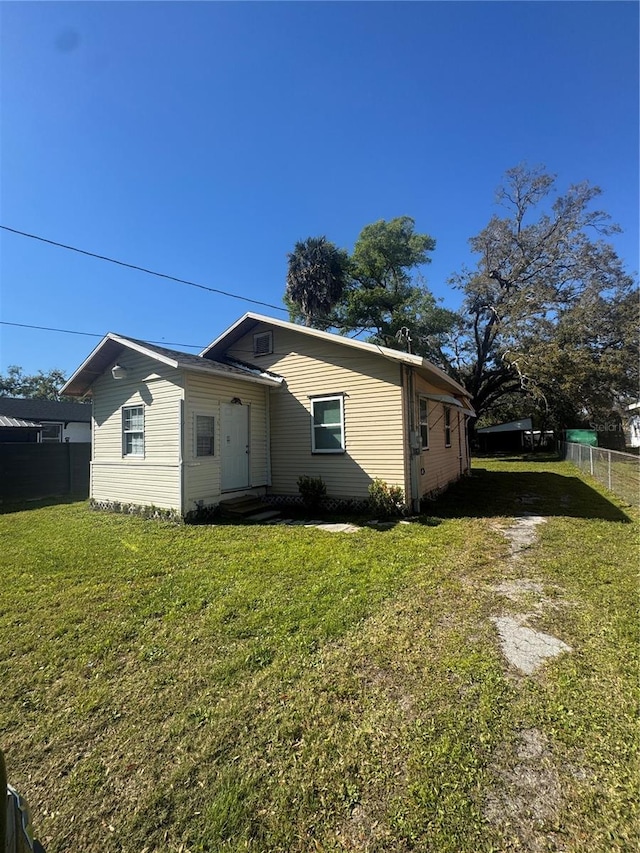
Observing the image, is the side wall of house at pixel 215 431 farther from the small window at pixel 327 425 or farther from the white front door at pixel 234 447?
the small window at pixel 327 425

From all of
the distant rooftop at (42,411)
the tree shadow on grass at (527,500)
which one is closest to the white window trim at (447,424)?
the tree shadow on grass at (527,500)

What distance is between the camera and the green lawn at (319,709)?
170 centimetres

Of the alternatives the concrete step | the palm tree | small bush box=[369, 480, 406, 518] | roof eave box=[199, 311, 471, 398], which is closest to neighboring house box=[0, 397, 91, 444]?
roof eave box=[199, 311, 471, 398]

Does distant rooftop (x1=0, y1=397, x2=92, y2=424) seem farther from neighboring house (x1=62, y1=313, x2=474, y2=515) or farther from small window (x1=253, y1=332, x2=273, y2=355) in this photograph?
small window (x1=253, y1=332, x2=273, y2=355)

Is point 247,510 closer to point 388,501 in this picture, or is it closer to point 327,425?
point 327,425

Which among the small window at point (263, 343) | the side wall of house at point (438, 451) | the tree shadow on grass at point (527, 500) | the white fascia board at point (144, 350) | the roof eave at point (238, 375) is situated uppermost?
the small window at point (263, 343)

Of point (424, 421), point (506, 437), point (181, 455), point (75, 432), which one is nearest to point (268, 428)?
point (181, 455)

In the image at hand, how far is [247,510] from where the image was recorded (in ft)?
27.9

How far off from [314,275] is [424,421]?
13578 mm

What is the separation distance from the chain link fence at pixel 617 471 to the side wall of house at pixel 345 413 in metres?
5.09

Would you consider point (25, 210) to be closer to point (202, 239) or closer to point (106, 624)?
point (202, 239)

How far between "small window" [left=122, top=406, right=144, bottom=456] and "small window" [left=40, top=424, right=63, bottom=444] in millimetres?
14659

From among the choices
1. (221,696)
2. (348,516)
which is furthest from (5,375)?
(221,696)

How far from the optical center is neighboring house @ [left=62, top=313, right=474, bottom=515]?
26.8 feet
